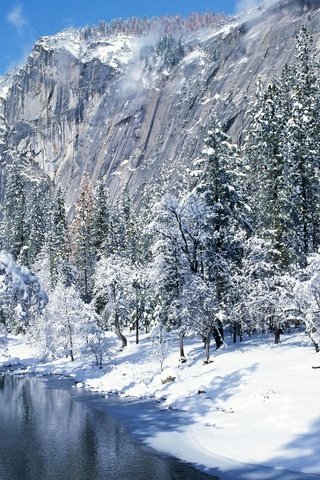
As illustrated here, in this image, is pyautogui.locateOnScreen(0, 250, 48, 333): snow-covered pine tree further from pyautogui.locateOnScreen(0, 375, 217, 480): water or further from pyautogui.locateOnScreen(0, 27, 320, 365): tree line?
pyautogui.locateOnScreen(0, 27, 320, 365): tree line

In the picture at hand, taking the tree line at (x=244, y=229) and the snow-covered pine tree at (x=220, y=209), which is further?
the snow-covered pine tree at (x=220, y=209)

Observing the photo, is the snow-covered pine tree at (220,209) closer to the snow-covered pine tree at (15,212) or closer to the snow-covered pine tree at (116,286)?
the snow-covered pine tree at (116,286)

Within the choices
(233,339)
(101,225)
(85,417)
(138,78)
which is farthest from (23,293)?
(138,78)

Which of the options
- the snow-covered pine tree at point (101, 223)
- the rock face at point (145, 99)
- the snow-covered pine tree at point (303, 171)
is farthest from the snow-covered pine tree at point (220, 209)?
the rock face at point (145, 99)

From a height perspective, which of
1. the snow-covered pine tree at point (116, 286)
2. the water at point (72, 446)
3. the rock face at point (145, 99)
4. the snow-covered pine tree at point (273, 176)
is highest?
the rock face at point (145, 99)

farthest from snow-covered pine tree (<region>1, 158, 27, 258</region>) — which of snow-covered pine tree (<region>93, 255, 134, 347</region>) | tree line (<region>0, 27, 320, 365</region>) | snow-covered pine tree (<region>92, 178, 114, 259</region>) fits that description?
tree line (<region>0, 27, 320, 365</region>)

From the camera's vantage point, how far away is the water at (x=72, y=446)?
17.7 metres

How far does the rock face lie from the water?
210 ft

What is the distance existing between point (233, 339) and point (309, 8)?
9843cm

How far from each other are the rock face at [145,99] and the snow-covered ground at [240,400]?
58994 mm

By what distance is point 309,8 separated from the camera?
113 m

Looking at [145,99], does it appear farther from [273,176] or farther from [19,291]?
[19,291]

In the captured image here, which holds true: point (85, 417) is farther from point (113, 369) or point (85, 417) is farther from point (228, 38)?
point (228, 38)

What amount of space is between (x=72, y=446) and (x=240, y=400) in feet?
26.1
